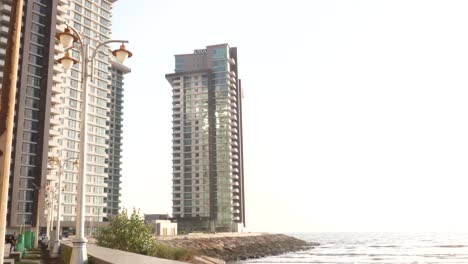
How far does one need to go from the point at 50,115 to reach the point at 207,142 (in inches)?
2547

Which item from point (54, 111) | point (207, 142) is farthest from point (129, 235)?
point (207, 142)

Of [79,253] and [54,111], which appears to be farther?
[54,111]

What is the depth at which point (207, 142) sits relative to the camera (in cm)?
15975

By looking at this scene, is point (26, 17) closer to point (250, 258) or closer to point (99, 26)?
point (99, 26)

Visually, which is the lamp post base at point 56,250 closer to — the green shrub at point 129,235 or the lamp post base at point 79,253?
the green shrub at point 129,235

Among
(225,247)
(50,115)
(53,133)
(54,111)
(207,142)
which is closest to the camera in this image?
(225,247)

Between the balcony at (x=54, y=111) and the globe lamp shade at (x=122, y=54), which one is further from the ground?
the balcony at (x=54, y=111)

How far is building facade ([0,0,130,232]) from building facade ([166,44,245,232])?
96.8ft

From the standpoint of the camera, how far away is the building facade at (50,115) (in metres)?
96.4

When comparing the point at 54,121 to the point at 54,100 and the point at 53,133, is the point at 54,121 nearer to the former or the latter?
the point at 53,133

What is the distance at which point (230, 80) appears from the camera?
164 meters

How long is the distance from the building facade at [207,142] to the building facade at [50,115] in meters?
29.5

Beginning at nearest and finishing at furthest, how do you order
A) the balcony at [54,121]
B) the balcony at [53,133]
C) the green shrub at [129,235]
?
1. the green shrub at [129,235]
2. the balcony at [53,133]
3. the balcony at [54,121]

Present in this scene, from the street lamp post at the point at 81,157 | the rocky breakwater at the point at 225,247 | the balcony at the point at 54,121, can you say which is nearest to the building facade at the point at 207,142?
the rocky breakwater at the point at 225,247
